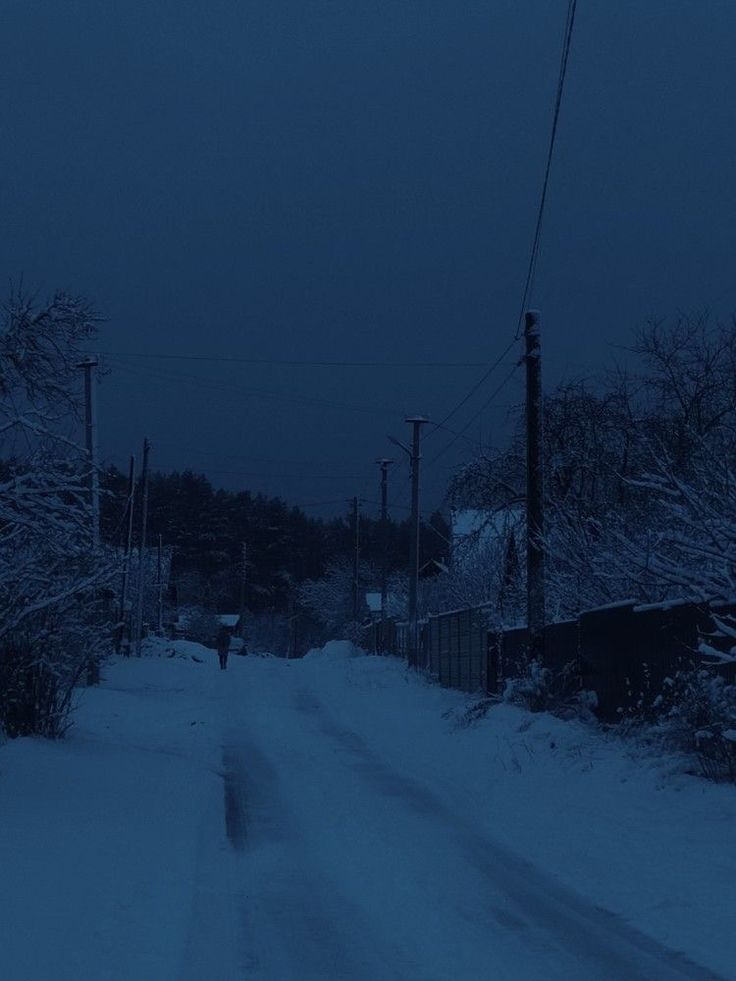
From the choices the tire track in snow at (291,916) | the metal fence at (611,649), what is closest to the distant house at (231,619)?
the metal fence at (611,649)

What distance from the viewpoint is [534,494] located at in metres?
20.3

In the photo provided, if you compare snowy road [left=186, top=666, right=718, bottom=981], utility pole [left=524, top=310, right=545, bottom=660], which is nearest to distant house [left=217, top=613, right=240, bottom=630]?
utility pole [left=524, top=310, right=545, bottom=660]

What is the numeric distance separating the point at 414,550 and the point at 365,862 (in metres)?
30.3

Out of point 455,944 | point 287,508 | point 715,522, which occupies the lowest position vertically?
point 455,944

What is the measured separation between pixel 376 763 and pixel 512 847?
20.8 ft

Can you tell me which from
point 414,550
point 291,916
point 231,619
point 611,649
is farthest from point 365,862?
point 231,619

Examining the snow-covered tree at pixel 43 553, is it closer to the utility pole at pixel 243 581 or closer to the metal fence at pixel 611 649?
the metal fence at pixel 611 649

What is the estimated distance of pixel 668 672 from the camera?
1454 cm

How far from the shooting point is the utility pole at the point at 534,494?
65.8ft

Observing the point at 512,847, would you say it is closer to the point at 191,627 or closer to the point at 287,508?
the point at 191,627

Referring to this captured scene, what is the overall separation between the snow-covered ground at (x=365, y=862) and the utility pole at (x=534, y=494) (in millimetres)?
2185

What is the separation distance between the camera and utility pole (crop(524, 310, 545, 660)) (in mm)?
20047

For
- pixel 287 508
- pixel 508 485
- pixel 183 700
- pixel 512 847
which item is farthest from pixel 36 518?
pixel 287 508

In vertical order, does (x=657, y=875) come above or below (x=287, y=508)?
below
